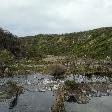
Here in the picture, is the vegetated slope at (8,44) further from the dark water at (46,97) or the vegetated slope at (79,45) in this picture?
the vegetated slope at (79,45)

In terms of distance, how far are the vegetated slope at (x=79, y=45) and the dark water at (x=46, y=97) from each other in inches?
1670

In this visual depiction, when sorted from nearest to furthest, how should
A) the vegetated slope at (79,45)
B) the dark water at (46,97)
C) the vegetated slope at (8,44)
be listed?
the vegetated slope at (8,44) < the dark water at (46,97) < the vegetated slope at (79,45)

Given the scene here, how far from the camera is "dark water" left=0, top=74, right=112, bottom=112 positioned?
42.4 m

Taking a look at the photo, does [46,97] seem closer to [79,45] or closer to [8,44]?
[8,44]

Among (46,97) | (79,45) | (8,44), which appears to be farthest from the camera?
(79,45)

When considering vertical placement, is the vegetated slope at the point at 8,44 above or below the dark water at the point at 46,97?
above

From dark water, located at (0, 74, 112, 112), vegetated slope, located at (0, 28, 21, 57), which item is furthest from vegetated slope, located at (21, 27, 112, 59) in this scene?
vegetated slope, located at (0, 28, 21, 57)

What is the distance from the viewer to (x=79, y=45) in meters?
142

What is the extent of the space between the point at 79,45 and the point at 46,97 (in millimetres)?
94439

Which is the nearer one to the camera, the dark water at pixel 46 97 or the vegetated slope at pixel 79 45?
the dark water at pixel 46 97

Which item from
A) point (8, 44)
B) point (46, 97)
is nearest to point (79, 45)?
point (46, 97)

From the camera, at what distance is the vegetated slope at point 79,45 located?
11168 centimetres

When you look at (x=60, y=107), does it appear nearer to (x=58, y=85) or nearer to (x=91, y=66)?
(x=58, y=85)

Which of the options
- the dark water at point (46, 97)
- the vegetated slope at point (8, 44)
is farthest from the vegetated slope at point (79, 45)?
the vegetated slope at point (8, 44)
